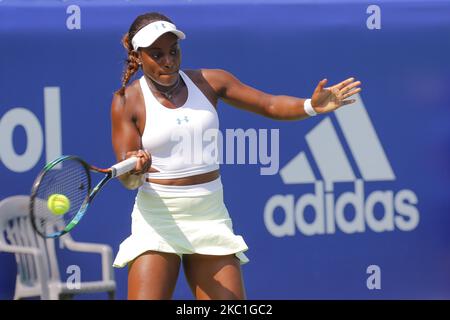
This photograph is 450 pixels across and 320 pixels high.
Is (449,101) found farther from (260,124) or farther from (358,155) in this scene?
(260,124)

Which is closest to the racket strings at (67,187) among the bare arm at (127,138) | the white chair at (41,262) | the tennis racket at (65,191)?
the tennis racket at (65,191)

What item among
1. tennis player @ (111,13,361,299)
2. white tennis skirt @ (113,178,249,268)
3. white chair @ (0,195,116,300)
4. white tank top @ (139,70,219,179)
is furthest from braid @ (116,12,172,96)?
white chair @ (0,195,116,300)

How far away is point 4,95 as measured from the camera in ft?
18.0

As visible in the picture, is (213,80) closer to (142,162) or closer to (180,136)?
(180,136)

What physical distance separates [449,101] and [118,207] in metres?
1.73

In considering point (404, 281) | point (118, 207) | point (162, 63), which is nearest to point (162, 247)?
point (162, 63)

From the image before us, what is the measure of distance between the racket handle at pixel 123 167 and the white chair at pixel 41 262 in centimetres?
148

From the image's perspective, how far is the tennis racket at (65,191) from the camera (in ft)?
13.0

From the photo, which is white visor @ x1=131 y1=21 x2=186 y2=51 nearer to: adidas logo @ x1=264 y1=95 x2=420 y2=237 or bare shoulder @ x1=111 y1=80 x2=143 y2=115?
bare shoulder @ x1=111 y1=80 x2=143 y2=115

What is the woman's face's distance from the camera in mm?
4219

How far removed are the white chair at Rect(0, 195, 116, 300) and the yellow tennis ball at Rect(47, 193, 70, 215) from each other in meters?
1.39

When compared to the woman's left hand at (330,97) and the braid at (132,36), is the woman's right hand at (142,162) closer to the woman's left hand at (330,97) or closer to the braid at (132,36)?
the braid at (132,36)

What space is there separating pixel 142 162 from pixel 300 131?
5.40ft

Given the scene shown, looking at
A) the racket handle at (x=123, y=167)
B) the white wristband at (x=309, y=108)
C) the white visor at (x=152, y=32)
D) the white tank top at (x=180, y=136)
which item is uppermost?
the white visor at (x=152, y=32)
